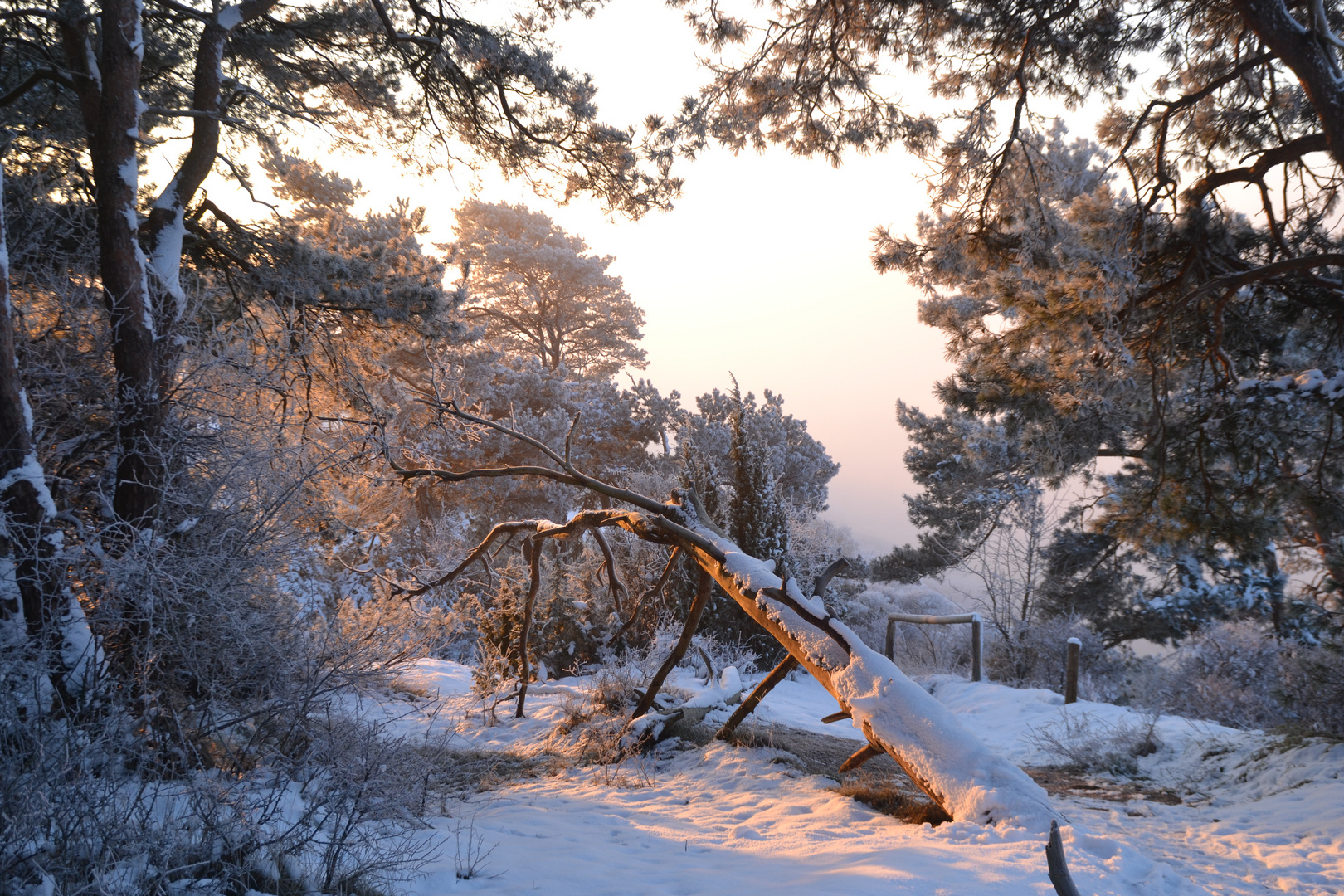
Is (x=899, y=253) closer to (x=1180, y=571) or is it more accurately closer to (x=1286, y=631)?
(x=1286, y=631)

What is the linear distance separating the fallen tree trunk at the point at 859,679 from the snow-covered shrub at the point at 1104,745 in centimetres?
327

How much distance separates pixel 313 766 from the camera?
10.8 ft

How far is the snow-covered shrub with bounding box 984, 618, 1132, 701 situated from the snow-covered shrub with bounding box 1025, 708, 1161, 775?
513 centimetres

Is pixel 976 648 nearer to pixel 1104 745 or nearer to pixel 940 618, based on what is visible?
pixel 940 618

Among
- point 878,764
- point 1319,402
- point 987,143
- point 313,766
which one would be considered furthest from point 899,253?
point 313,766

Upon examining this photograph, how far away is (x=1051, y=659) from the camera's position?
1252 centimetres

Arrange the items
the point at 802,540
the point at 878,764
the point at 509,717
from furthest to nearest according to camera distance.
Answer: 1. the point at 802,540
2. the point at 509,717
3. the point at 878,764

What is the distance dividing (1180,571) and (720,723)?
1098 centimetres

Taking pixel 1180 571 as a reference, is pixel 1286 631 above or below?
below

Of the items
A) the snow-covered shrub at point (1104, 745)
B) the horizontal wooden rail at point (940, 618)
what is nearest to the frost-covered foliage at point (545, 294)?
the horizontal wooden rail at point (940, 618)

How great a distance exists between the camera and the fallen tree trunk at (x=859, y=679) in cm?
343

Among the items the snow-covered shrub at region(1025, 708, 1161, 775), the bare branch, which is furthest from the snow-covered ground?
the bare branch

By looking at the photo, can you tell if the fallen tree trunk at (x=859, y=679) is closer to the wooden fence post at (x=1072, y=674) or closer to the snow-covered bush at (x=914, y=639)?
the wooden fence post at (x=1072, y=674)

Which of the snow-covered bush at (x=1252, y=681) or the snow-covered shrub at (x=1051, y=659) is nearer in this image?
the snow-covered bush at (x=1252, y=681)
